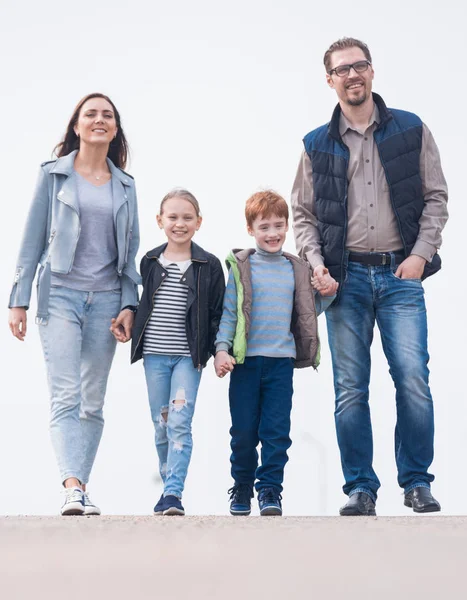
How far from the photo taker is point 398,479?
5.63 metres

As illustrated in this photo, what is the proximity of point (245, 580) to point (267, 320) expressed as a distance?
211 centimetres

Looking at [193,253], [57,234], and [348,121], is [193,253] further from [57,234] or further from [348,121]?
[348,121]

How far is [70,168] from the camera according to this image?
18.9ft

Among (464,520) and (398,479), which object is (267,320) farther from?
(464,520)

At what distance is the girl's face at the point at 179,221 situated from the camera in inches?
232

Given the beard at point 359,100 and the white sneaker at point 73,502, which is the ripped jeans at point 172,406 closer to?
the white sneaker at point 73,502

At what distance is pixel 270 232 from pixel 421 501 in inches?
67.3

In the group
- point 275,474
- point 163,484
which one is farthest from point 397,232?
point 163,484

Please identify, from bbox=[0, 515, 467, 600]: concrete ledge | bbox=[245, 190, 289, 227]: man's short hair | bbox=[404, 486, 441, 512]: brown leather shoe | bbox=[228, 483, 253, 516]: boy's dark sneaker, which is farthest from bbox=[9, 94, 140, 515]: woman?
bbox=[404, 486, 441, 512]: brown leather shoe

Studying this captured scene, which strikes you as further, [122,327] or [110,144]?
[110,144]

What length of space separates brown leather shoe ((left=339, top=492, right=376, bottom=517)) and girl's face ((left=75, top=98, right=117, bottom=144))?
2.39 meters

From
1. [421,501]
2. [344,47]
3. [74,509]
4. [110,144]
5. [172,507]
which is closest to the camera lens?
[74,509]

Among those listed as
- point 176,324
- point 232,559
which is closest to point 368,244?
point 176,324

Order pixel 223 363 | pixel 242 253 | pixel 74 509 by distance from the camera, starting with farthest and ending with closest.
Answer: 1. pixel 242 253
2. pixel 223 363
3. pixel 74 509
